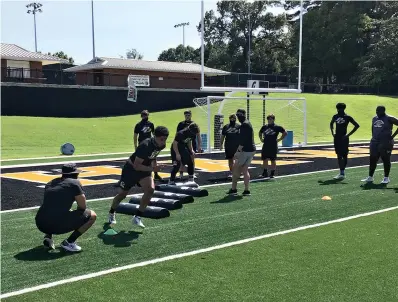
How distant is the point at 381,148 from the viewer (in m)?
11.5

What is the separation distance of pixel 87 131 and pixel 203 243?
22.2 metres

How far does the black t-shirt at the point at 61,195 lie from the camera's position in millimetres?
5945

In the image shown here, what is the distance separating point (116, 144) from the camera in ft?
85.0

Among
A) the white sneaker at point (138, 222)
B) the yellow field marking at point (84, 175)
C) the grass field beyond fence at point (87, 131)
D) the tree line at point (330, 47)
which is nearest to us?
the white sneaker at point (138, 222)

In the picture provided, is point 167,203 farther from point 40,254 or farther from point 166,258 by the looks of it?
point 40,254

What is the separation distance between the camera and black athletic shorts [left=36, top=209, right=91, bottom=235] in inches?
236

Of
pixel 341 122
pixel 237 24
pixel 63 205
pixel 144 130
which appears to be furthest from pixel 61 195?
pixel 237 24

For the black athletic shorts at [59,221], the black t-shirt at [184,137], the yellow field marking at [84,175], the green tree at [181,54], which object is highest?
the green tree at [181,54]

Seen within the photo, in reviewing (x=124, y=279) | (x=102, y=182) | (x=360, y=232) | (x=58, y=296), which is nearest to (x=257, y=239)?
(x=360, y=232)

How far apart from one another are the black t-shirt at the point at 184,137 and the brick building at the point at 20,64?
24.1m

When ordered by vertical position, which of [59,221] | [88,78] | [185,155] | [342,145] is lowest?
[59,221]

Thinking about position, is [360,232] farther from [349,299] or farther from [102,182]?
[102,182]

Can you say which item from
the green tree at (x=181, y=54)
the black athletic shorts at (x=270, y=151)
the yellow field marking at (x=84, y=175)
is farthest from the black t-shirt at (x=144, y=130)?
the green tree at (x=181, y=54)

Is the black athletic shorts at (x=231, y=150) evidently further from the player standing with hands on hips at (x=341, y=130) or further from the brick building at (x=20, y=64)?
the brick building at (x=20, y=64)
